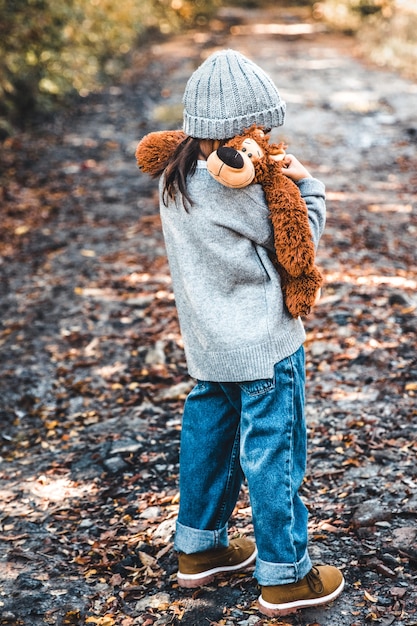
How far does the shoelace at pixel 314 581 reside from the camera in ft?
7.85

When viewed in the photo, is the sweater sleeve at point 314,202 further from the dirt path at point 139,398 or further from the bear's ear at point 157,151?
the dirt path at point 139,398

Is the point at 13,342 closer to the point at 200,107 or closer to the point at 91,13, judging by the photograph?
the point at 200,107

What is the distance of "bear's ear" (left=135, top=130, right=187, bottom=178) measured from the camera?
2256 millimetres

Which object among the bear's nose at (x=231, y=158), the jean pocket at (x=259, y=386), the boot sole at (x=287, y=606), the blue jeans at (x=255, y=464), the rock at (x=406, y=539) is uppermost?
the bear's nose at (x=231, y=158)

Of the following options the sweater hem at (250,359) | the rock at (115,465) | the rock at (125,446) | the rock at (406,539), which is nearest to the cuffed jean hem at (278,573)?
the rock at (406,539)

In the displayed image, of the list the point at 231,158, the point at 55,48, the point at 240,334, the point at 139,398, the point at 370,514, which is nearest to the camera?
the point at 231,158

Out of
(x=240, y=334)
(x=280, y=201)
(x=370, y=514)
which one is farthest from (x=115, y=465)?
(x=280, y=201)

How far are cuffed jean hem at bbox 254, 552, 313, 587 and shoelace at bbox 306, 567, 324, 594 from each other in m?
0.06

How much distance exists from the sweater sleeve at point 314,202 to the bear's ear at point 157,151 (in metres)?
0.42

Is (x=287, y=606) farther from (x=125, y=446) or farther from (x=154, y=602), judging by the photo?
(x=125, y=446)

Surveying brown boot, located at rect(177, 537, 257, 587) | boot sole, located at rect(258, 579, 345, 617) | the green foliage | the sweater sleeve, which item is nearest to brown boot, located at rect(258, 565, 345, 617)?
boot sole, located at rect(258, 579, 345, 617)

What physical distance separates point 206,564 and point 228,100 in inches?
64.3

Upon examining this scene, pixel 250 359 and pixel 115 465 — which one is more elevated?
pixel 250 359

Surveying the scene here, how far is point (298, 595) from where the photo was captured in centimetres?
238
